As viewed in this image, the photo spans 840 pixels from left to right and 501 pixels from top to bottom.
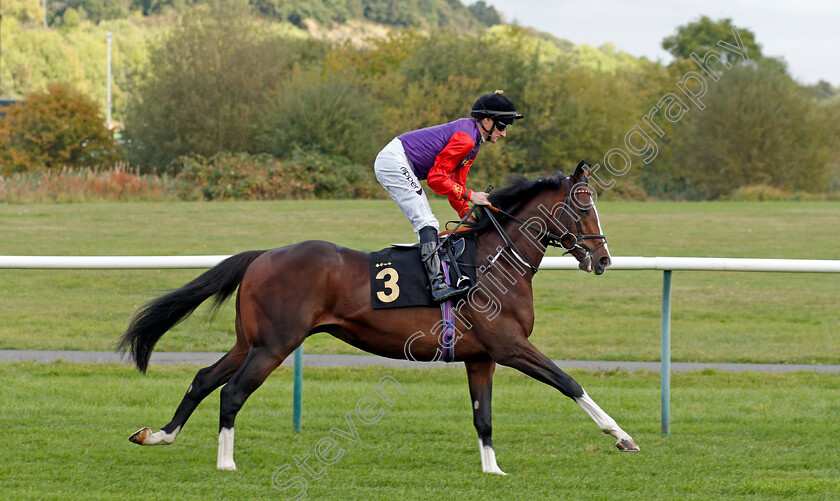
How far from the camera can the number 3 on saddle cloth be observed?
14.4ft

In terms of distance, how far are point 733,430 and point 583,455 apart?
115cm

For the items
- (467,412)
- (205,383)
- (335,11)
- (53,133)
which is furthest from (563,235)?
(335,11)

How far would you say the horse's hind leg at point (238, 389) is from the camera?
4.28 metres

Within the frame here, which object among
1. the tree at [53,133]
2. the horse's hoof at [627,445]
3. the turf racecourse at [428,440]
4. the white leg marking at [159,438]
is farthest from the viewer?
the tree at [53,133]

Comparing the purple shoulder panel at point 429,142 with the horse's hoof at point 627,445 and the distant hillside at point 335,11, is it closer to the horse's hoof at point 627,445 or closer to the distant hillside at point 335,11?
the horse's hoof at point 627,445

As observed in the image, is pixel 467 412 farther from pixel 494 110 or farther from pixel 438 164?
pixel 494 110

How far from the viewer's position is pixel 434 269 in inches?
173

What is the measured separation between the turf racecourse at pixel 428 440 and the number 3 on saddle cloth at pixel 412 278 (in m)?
0.73

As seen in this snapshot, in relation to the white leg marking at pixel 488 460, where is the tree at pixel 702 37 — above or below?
above

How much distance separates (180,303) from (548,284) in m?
8.74

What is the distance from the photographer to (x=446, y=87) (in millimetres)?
33875

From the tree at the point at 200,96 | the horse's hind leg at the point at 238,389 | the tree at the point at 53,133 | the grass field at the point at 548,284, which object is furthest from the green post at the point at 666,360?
the tree at the point at 200,96

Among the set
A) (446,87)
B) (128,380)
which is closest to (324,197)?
(446,87)

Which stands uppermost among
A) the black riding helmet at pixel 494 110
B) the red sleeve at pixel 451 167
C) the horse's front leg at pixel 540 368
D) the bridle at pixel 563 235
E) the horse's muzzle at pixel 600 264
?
the black riding helmet at pixel 494 110
